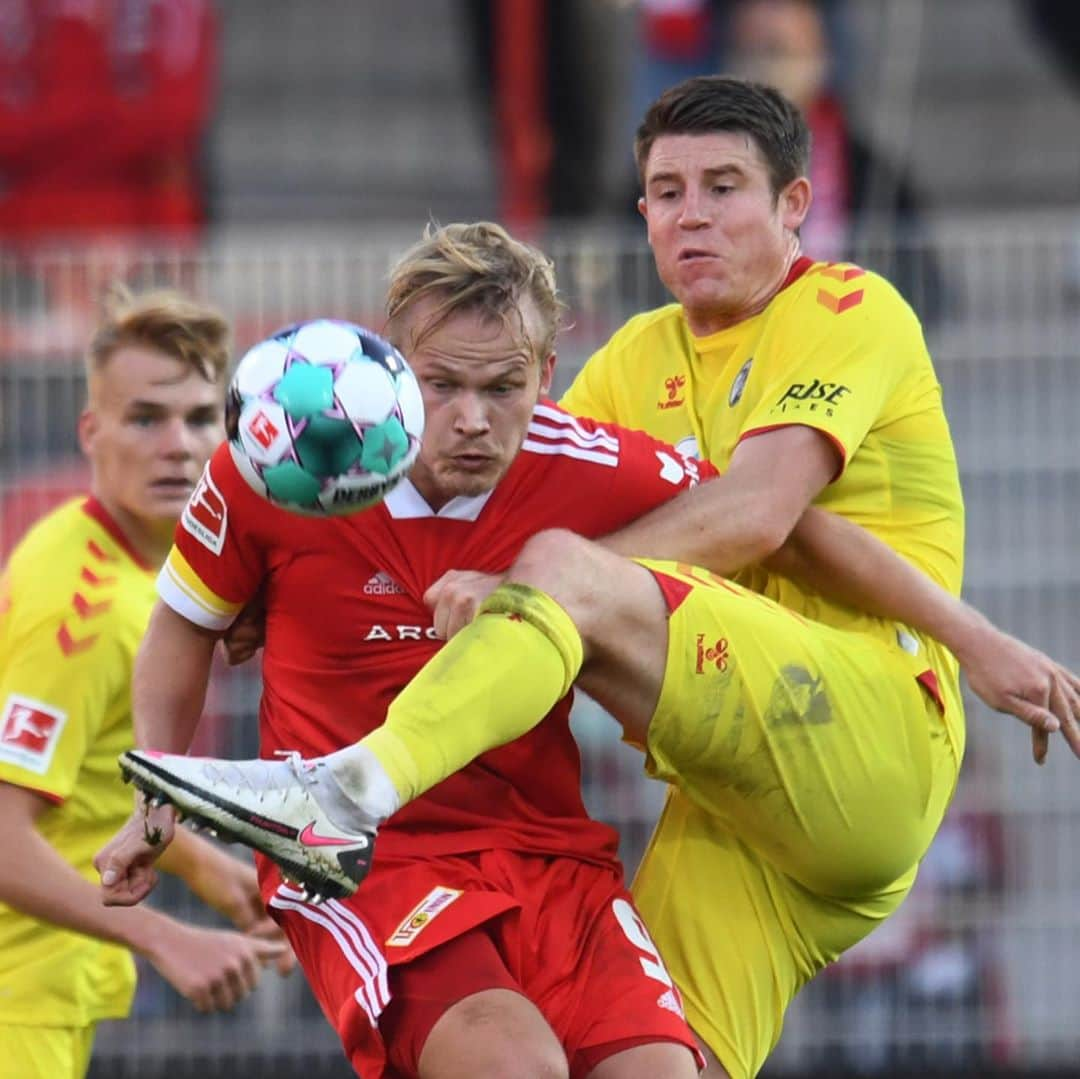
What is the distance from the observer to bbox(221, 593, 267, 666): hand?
451 cm

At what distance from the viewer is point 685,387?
487 cm

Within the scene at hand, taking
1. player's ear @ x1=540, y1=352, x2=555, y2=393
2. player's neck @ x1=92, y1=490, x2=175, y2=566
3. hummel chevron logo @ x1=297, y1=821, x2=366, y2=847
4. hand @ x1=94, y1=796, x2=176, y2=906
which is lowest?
hand @ x1=94, y1=796, x2=176, y2=906

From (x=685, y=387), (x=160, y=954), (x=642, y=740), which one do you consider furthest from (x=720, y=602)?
(x=160, y=954)

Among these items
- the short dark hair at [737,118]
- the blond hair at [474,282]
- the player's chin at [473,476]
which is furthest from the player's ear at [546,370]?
the short dark hair at [737,118]

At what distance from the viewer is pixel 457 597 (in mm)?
4074

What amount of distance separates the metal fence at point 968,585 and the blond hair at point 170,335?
90.9 inches

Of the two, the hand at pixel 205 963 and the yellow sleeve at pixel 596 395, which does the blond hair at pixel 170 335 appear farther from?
the hand at pixel 205 963

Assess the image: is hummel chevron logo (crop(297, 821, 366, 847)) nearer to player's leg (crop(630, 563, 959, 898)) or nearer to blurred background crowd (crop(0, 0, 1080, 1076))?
player's leg (crop(630, 563, 959, 898))

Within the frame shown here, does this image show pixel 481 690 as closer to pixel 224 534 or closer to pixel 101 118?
pixel 224 534

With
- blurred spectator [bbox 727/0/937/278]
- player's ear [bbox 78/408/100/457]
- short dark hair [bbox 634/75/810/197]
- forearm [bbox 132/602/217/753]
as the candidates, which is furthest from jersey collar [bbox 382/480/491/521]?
blurred spectator [bbox 727/0/937/278]

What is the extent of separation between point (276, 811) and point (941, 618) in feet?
4.76

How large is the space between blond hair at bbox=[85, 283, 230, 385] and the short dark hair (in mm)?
1226

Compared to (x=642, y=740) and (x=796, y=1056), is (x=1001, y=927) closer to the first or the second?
(x=796, y=1056)

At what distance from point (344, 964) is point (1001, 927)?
405 cm
